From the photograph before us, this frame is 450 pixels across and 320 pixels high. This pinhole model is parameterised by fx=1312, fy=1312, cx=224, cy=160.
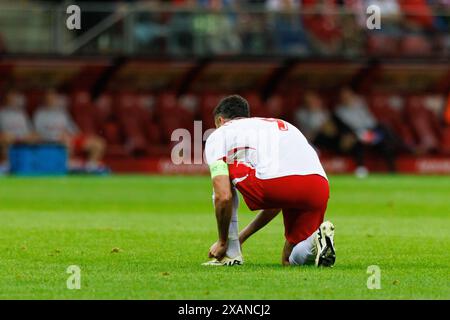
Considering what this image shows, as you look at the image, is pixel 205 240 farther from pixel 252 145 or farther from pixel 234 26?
pixel 234 26

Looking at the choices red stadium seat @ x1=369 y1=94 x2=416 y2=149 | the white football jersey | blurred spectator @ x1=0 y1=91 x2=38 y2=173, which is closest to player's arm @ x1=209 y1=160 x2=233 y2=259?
the white football jersey

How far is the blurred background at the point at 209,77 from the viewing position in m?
34.0

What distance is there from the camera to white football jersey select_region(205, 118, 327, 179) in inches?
479

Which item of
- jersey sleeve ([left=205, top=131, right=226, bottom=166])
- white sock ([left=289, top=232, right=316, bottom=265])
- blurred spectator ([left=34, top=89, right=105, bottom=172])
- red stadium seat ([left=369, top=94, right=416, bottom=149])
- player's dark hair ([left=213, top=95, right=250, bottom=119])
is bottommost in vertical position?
white sock ([left=289, top=232, right=316, bottom=265])

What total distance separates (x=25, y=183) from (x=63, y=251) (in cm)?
1564

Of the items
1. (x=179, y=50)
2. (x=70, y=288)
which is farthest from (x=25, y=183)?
(x=70, y=288)

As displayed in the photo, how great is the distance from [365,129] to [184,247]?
2259 centimetres

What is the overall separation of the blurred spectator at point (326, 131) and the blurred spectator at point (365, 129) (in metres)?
0.19

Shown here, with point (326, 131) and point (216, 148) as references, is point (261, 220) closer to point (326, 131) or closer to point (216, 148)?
point (216, 148)

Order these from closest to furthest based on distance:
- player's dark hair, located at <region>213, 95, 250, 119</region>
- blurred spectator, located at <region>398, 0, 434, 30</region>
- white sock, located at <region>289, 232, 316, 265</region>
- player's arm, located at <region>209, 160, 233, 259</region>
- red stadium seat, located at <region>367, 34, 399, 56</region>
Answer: player's arm, located at <region>209, 160, 233, 259</region> < player's dark hair, located at <region>213, 95, 250, 119</region> < white sock, located at <region>289, 232, 316, 265</region> < blurred spectator, located at <region>398, 0, 434, 30</region> < red stadium seat, located at <region>367, 34, 399, 56</region>

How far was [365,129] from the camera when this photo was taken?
3722cm

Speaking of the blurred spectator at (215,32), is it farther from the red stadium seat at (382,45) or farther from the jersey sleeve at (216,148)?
the jersey sleeve at (216,148)

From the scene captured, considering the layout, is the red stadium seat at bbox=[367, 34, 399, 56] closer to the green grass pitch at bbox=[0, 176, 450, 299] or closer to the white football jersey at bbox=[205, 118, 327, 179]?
the green grass pitch at bbox=[0, 176, 450, 299]

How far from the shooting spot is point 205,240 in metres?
16.3
